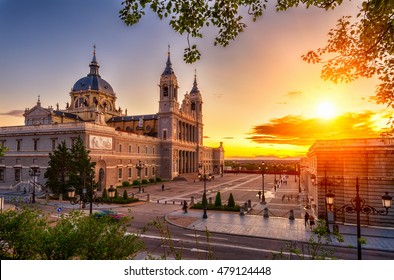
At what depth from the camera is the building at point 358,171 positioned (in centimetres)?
2145

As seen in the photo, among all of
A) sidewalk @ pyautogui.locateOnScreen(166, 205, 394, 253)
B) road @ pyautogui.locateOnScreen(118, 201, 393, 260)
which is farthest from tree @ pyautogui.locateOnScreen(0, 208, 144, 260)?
sidewalk @ pyautogui.locateOnScreen(166, 205, 394, 253)

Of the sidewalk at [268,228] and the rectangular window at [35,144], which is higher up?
the rectangular window at [35,144]

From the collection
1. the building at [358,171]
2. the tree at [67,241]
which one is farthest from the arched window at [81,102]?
the tree at [67,241]

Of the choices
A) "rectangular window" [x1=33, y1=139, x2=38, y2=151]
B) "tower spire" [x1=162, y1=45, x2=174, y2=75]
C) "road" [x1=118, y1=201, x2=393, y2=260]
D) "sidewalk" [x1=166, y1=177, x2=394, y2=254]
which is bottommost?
"sidewalk" [x1=166, y1=177, x2=394, y2=254]

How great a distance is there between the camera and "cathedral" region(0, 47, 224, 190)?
4369cm

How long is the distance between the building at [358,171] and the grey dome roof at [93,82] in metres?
68.8

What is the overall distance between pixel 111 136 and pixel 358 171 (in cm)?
4026

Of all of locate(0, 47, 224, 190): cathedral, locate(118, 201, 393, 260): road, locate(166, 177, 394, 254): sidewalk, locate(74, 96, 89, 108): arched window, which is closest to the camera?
locate(118, 201, 393, 260): road

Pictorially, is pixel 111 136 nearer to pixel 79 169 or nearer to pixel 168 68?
pixel 79 169

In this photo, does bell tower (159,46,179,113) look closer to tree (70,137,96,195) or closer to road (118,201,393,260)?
tree (70,137,96,195)

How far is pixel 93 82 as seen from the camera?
76875 millimetres

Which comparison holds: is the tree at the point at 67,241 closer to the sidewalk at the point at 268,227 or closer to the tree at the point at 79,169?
the sidewalk at the point at 268,227
